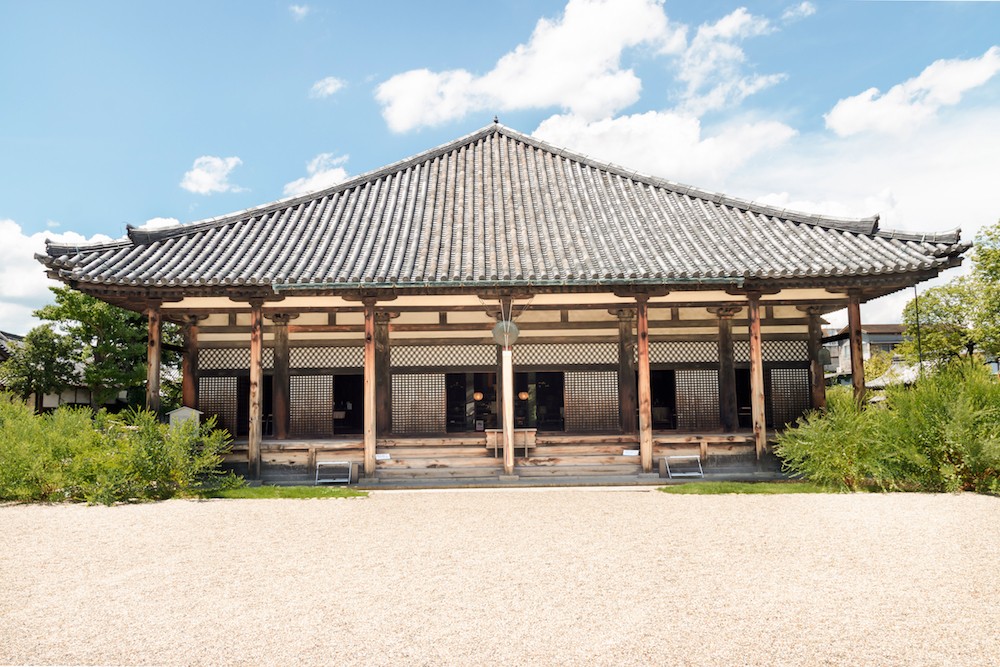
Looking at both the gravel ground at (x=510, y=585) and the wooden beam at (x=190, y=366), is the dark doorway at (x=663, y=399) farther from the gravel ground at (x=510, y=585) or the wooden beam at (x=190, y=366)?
the wooden beam at (x=190, y=366)

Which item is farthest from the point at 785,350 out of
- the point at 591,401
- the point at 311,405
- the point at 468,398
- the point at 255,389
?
the point at 255,389

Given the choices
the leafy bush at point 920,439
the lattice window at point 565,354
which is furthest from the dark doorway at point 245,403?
the leafy bush at point 920,439

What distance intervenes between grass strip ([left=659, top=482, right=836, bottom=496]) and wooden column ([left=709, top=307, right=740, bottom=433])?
11.3 ft

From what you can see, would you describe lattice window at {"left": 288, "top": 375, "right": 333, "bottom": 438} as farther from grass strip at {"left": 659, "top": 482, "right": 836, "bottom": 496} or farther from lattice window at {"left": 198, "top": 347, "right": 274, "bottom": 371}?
grass strip at {"left": 659, "top": 482, "right": 836, "bottom": 496}

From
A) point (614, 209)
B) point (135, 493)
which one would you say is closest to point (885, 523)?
point (614, 209)

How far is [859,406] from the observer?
11.2 meters

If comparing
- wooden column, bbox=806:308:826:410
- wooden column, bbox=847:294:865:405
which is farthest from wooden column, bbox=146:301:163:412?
wooden column, bbox=806:308:826:410

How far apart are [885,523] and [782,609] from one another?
3.48 metres

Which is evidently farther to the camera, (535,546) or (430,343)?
(430,343)

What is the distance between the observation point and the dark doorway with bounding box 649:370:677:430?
15.5 m

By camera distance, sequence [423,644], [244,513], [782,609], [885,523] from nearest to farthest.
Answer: [423,644] → [782,609] → [885,523] → [244,513]

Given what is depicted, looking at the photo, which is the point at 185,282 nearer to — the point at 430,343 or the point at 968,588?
the point at 430,343

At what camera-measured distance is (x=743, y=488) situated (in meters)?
10.2

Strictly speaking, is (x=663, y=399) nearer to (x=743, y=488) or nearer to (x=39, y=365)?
(x=743, y=488)
